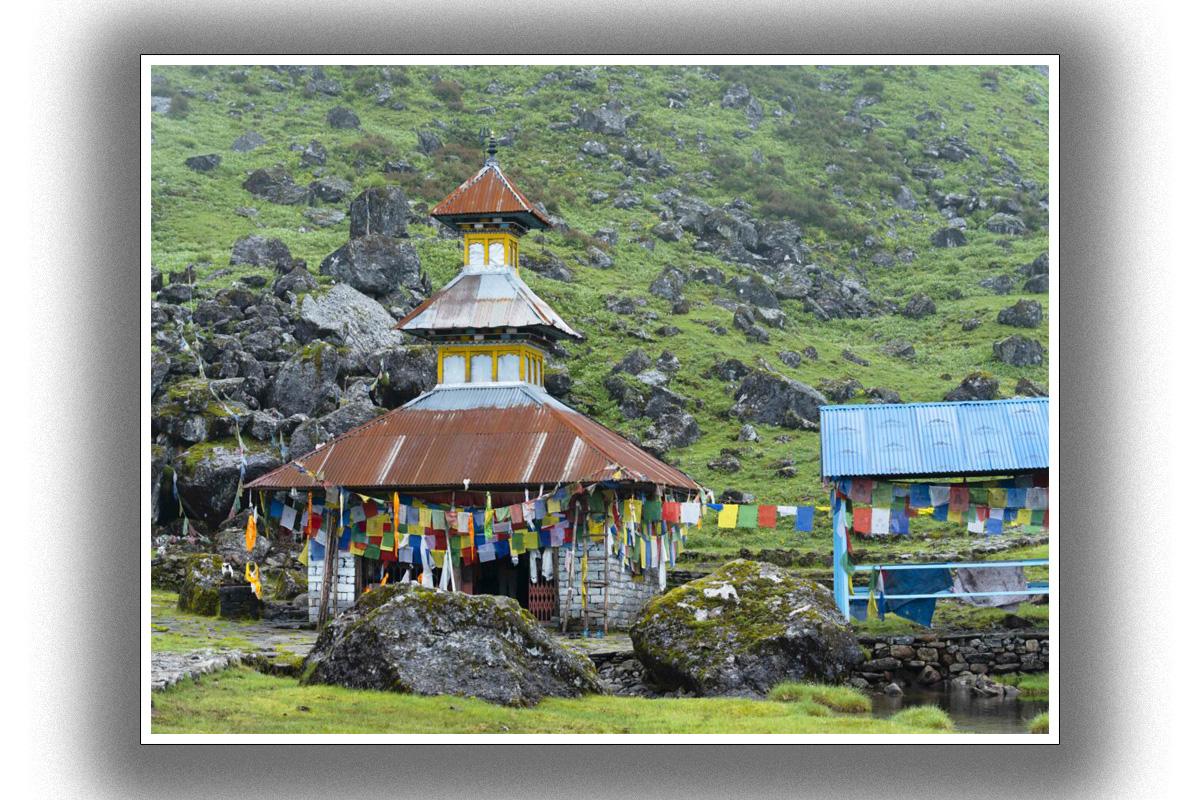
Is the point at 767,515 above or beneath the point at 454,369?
beneath

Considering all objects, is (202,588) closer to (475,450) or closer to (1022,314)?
(475,450)

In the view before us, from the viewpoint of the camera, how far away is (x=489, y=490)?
98.6ft

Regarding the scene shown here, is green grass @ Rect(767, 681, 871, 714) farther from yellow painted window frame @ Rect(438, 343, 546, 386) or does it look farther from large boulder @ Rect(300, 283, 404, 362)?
large boulder @ Rect(300, 283, 404, 362)

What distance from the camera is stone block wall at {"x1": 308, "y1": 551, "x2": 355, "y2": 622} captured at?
3083cm

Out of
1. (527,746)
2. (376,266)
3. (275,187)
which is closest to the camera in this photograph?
(527,746)

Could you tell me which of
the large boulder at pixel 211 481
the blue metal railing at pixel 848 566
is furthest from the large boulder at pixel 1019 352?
the blue metal railing at pixel 848 566

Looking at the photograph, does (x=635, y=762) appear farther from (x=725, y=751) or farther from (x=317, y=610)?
(x=317, y=610)

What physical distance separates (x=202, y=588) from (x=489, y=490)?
700cm

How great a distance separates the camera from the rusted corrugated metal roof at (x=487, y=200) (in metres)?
34.7

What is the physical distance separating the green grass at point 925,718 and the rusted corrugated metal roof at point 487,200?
17.3 meters

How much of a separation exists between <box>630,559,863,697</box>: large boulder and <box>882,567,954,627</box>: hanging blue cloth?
2986mm

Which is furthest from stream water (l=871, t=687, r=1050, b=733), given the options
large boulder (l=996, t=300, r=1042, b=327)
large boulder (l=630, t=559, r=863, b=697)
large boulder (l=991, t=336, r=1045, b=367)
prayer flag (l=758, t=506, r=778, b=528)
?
large boulder (l=996, t=300, r=1042, b=327)

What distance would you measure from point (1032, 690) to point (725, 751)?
827cm

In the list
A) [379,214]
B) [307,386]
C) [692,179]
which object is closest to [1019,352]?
[307,386]
